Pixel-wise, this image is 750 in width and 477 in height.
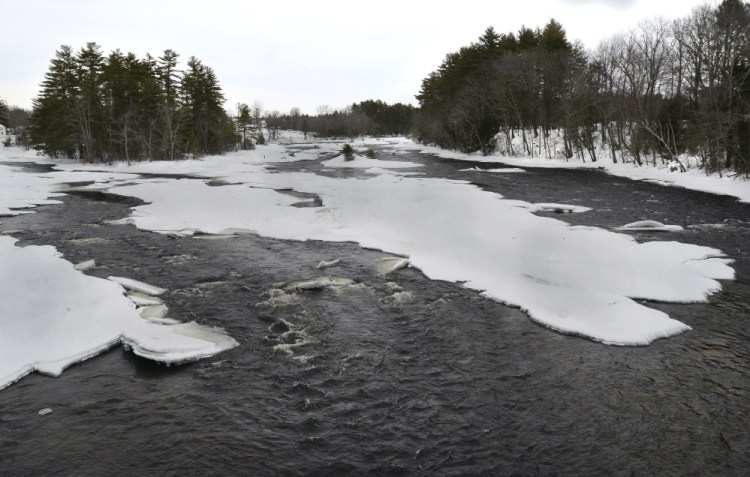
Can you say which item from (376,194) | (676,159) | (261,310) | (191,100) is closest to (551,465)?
(261,310)

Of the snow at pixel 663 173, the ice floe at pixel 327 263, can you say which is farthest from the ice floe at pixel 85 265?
the snow at pixel 663 173

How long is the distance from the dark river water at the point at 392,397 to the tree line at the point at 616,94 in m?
24.8

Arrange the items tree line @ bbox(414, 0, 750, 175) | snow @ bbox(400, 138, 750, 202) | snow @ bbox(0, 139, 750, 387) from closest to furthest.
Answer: snow @ bbox(0, 139, 750, 387)
snow @ bbox(400, 138, 750, 202)
tree line @ bbox(414, 0, 750, 175)

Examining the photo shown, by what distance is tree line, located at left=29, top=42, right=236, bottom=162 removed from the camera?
50375 mm

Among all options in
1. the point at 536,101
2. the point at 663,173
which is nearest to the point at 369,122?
the point at 536,101

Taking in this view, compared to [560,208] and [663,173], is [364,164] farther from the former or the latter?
[560,208]

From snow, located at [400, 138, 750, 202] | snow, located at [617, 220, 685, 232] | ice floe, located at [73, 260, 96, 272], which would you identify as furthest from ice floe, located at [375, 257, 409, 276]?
→ snow, located at [400, 138, 750, 202]

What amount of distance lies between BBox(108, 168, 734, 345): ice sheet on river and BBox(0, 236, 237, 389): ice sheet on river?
6209 millimetres

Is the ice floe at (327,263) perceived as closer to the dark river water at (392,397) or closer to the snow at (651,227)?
the dark river water at (392,397)

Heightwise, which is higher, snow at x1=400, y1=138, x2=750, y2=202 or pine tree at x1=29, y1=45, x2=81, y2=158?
pine tree at x1=29, y1=45, x2=81, y2=158

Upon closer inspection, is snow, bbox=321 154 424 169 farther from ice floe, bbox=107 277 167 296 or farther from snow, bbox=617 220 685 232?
ice floe, bbox=107 277 167 296

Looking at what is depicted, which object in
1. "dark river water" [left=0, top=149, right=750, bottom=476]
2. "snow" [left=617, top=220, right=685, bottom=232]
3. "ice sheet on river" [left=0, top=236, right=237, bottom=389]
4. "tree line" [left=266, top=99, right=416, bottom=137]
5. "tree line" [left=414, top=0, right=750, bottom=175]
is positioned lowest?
"dark river water" [left=0, top=149, right=750, bottom=476]

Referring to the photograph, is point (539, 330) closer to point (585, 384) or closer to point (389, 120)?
point (585, 384)

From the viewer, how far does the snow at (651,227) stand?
1589cm
